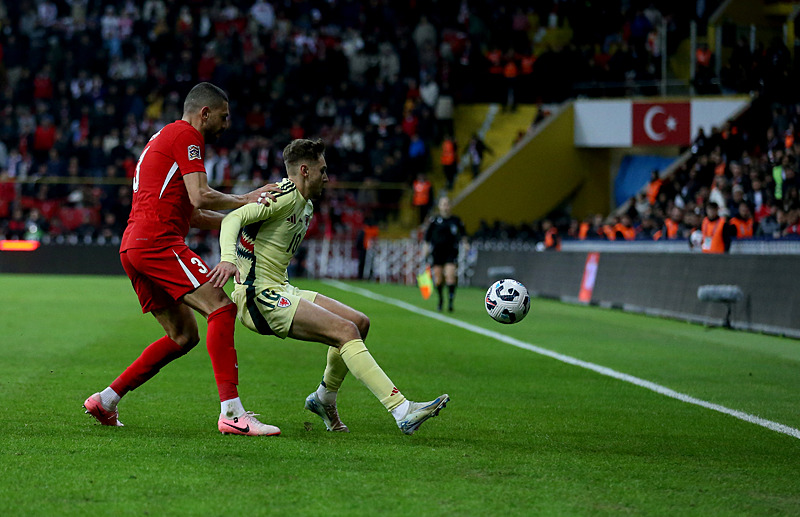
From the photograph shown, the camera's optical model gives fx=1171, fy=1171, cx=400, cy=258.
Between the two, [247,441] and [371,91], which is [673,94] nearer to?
[371,91]

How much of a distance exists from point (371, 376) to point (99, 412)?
1.77 meters

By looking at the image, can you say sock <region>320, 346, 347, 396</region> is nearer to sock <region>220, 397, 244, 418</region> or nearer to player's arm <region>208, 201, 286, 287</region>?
sock <region>220, 397, 244, 418</region>

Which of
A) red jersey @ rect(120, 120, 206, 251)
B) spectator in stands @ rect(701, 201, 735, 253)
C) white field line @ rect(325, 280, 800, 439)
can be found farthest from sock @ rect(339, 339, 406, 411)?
spectator in stands @ rect(701, 201, 735, 253)

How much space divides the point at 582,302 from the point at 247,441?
1881 cm

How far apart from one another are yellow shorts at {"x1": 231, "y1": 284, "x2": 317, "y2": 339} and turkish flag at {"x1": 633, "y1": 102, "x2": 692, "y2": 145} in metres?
31.1

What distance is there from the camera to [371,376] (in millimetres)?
7176

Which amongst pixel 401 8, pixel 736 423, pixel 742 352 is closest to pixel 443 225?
pixel 742 352

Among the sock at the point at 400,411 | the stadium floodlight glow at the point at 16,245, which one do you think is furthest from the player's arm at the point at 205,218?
the stadium floodlight glow at the point at 16,245

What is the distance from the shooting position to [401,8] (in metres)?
43.0

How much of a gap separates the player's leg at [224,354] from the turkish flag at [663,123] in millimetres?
31400

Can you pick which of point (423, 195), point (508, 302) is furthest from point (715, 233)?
point (423, 195)

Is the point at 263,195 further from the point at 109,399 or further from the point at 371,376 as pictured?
Result: the point at 109,399

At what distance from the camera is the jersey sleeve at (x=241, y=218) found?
23.0 ft

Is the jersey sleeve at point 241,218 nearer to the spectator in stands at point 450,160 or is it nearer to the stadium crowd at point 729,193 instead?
the stadium crowd at point 729,193
